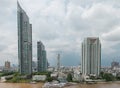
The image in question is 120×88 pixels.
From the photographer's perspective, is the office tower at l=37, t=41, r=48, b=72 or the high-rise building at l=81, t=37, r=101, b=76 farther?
the office tower at l=37, t=41, r=48, b=72

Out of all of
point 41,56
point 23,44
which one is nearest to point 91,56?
point 23,44

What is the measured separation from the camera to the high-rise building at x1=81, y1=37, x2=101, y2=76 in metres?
33.8

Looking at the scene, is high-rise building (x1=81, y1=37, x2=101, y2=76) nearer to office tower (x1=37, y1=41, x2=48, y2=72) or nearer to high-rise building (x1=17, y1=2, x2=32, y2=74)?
high-rise building (x1=17, y1=2, x2=32, y2=74)

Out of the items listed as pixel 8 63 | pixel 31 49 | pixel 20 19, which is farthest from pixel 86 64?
pixel 8 63

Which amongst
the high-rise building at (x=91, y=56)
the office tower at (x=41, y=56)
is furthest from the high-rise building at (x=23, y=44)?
the high-rise building at (x=91, y=56)

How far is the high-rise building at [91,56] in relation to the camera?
111 feet

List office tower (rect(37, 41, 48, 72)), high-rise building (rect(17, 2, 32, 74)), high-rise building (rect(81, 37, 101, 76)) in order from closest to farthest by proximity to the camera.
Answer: high-rise building (rect(81, 37, 101, 76)) < high-rise building (rect(17, 2, 32, 74)) < office tower (rect(37, 41, 48, 72))

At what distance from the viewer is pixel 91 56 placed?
3366 cm

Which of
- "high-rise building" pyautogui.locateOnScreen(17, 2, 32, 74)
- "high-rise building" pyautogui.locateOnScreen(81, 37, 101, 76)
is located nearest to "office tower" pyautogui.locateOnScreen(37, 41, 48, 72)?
"high-rise building" pyautogui.locateOnScreen(17, 2, 32, 74)

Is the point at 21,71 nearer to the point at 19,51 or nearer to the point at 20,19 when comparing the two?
the point at 19,51

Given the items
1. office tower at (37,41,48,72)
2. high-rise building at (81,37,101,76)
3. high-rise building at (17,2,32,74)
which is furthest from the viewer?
office tower at (37,41,48,72)

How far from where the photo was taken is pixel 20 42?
34.5 m

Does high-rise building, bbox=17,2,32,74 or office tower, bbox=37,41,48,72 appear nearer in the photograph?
high-rise building, bbox=17,2,32,74

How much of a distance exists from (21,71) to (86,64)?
28.7 feet
